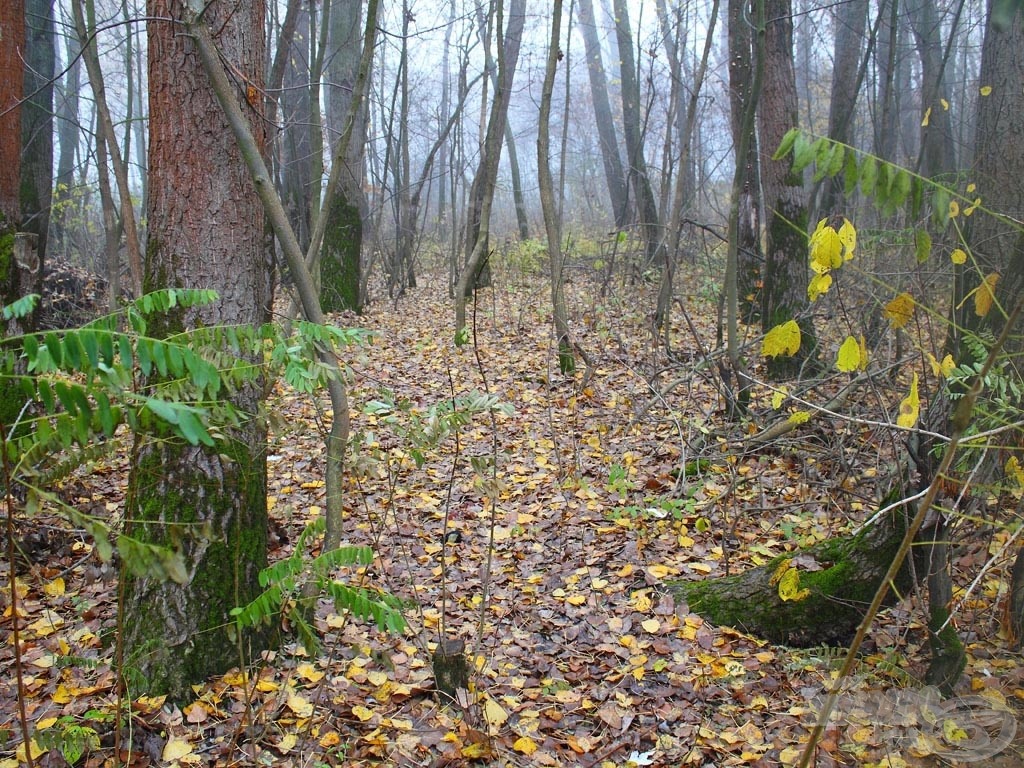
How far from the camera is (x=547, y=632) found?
12.0ft

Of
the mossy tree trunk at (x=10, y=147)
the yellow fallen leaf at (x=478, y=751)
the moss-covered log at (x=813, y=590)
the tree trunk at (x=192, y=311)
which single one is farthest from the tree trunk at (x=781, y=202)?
the mossy tree trunk at (x=10, y=147)

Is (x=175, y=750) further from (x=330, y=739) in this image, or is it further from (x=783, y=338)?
(x=783, y=338)

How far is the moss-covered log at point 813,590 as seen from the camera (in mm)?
3197

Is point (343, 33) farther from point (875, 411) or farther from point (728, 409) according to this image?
point (875, 411)

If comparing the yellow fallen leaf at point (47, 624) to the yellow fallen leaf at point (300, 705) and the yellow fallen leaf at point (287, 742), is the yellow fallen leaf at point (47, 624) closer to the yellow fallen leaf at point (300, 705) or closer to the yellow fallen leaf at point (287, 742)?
the yellow fallen leaf at point (300, 705)

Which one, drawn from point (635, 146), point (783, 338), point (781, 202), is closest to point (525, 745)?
point (783, 338)

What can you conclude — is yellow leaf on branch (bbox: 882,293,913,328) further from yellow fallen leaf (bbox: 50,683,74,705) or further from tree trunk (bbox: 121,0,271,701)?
yellow fallen leaf (bbox: 50,683,74,705)

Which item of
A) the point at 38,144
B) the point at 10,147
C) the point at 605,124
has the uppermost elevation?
the point at 605,124

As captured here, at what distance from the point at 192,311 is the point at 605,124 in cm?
1541

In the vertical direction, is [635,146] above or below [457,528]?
above

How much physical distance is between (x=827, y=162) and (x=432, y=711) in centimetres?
263

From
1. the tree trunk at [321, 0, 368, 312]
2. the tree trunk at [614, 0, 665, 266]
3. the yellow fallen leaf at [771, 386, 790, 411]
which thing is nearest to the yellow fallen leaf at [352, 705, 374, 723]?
the yellow fallen leaf at [771, 386, 790, 411]

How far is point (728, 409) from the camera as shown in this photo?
578 centimetres

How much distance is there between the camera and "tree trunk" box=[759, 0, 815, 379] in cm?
670
